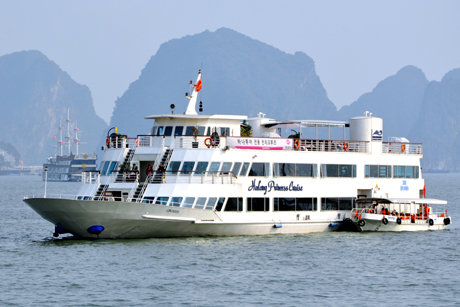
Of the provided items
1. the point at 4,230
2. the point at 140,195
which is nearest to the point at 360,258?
the point at 140,195

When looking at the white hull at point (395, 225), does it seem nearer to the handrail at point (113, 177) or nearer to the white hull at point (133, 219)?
the white hull at point (133, 219)

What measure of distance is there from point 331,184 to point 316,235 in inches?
112

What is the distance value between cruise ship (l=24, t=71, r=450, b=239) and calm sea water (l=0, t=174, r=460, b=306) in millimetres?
797

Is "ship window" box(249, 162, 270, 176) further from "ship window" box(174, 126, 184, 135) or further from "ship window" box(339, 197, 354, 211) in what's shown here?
"ship window" box(339, 197, 354, 211)

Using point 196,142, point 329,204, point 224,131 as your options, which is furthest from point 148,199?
point 329,204

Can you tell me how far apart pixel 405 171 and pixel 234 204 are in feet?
35.4

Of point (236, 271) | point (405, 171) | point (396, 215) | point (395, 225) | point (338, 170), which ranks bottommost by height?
point (236, 271)

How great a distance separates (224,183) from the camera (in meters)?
32.4

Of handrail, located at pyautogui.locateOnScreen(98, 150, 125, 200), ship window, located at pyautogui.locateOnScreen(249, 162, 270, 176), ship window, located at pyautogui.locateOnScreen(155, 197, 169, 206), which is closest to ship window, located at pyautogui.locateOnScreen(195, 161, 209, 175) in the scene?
ship window, located at pyautogui.locateOnScreen(155, 197, 169, 206)

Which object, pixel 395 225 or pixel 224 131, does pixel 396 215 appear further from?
pixel 224 131

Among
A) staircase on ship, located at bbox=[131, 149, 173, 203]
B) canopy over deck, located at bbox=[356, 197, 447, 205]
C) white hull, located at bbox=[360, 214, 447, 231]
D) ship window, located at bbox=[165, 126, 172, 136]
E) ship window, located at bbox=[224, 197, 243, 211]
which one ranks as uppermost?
ship window, located at bbox=[165, 126, 172, 136]

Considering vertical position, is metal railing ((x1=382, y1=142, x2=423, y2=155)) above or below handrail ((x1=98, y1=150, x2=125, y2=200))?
above

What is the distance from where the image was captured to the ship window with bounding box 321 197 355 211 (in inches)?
1382

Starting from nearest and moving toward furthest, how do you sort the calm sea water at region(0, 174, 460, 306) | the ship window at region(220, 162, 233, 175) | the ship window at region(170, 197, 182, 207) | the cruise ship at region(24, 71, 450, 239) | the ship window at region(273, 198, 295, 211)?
the calm sea water at region(0, 174, 460, 306), the cruise ship at region(24, 71, 450, 239), the ship window at region(170, 197, 182, 207), the ship window at region(220, 162, 233, 175), the ship window at region(273, 198, 295, 211)
